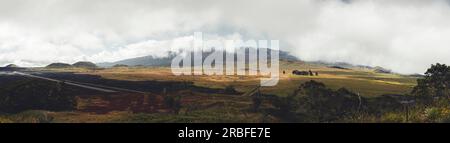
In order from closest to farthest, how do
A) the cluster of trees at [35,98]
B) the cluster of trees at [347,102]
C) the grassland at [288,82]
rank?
the cluster of trees at [35,98], the cluster of trees at [347,102], the grassland at [288,82]

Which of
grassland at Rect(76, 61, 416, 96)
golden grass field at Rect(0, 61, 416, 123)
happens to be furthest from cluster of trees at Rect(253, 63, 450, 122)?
grassland at Rect(76, 61, 416, 96)

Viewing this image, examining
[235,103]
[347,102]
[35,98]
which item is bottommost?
[235,103]

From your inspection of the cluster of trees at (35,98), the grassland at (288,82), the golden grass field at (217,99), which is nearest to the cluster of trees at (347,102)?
the golden grass field at (217,99)

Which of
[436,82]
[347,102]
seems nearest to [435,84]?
[436,82]

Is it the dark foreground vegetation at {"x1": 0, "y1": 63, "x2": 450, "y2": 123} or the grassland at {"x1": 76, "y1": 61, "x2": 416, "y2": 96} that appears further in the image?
the grassland at {"x1": 76, "y1": 61, "x2": 416, "y2": 96}

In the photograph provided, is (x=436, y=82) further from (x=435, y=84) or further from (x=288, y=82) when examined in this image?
(x=288, y=82)

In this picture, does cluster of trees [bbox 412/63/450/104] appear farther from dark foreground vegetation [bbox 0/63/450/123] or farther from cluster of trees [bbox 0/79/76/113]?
cluster of trees [bbox 0/79/76/113]

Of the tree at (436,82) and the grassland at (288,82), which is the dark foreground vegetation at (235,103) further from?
the grassland at (288,82)

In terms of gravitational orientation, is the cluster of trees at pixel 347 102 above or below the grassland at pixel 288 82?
below

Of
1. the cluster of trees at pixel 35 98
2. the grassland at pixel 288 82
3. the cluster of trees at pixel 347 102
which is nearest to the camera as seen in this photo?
the cluster of trees at pixel 35 98

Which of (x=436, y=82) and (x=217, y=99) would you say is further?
(x=217, y=99)

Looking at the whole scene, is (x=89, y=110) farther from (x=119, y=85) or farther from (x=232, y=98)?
(x=232, y=98)
